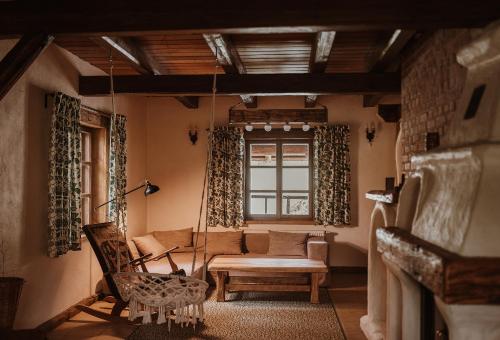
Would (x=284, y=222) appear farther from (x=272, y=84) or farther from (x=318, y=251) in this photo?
(x=272, y=84)

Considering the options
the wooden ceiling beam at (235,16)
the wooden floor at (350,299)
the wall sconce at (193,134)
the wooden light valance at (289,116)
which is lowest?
the wooden floor at (350,299)

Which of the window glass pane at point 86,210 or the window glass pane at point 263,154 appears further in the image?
the window glass pane at point 263,154

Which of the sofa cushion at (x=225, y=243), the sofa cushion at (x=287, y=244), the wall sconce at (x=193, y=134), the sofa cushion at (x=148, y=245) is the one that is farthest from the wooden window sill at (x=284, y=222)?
the sofa cushion at (x=148, y=245)

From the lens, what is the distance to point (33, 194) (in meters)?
4.57

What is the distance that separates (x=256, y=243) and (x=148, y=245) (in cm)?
167

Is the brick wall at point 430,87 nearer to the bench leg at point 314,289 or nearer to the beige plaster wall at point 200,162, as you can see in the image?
the bench leg at point 314,289

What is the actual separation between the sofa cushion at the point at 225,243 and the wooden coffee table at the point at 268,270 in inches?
39.0

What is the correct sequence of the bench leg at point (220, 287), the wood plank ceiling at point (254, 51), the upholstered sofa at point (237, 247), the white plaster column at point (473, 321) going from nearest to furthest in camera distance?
the white plaster column at point (473, 321)
the wood plank ceiling at point (254, 51)
the bench leg at point (220, 287)
the upholstered sofa at point (237, 247)

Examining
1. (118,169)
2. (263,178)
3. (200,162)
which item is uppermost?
(200,162)

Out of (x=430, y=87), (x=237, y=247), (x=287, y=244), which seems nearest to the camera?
(x=430, y=87)

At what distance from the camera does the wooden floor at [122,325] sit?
184 inches

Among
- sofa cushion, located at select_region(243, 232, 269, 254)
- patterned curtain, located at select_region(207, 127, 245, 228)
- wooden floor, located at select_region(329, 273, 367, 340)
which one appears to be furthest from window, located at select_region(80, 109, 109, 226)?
wooden floor, located at select_region(329, 273, 367, 340)

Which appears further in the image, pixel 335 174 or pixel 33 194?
pixel 335 174

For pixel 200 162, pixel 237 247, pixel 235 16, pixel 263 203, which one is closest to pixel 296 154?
pixel 263 203
